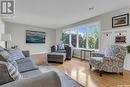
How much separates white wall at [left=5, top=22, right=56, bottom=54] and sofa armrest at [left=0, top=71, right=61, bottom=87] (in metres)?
7.55

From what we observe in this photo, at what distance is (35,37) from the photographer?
8883 millimetres

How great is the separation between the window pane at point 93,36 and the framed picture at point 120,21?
3.83ft

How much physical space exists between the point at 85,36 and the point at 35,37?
391 centimetres

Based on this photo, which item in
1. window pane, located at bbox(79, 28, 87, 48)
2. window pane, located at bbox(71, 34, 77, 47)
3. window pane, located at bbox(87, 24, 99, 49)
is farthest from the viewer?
window pane, located at bbox(71, 34, 77, 47)

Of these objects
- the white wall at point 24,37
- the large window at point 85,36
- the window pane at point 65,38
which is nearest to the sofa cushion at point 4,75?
the large window at point 85,36

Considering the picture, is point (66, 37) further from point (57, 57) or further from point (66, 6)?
point (66, 6)

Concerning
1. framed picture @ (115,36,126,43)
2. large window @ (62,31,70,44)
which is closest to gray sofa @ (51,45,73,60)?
large window @ (62,31,70,44)

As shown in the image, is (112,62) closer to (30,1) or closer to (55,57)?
(55,57)

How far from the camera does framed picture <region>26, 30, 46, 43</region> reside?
8.58 metres

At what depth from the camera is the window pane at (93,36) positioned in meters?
5.82

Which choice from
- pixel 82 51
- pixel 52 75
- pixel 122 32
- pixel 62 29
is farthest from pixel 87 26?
pixel 52 75

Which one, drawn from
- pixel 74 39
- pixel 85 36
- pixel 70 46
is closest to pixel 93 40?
pixel 85 36

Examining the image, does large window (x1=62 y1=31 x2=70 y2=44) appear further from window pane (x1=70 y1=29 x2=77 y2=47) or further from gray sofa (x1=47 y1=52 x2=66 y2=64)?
gray sofa (x1=47 y1=52 x2=66 y2=64)

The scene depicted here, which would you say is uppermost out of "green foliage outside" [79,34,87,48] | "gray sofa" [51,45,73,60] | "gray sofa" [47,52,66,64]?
"green foliage outside" [79,34,87,48]
